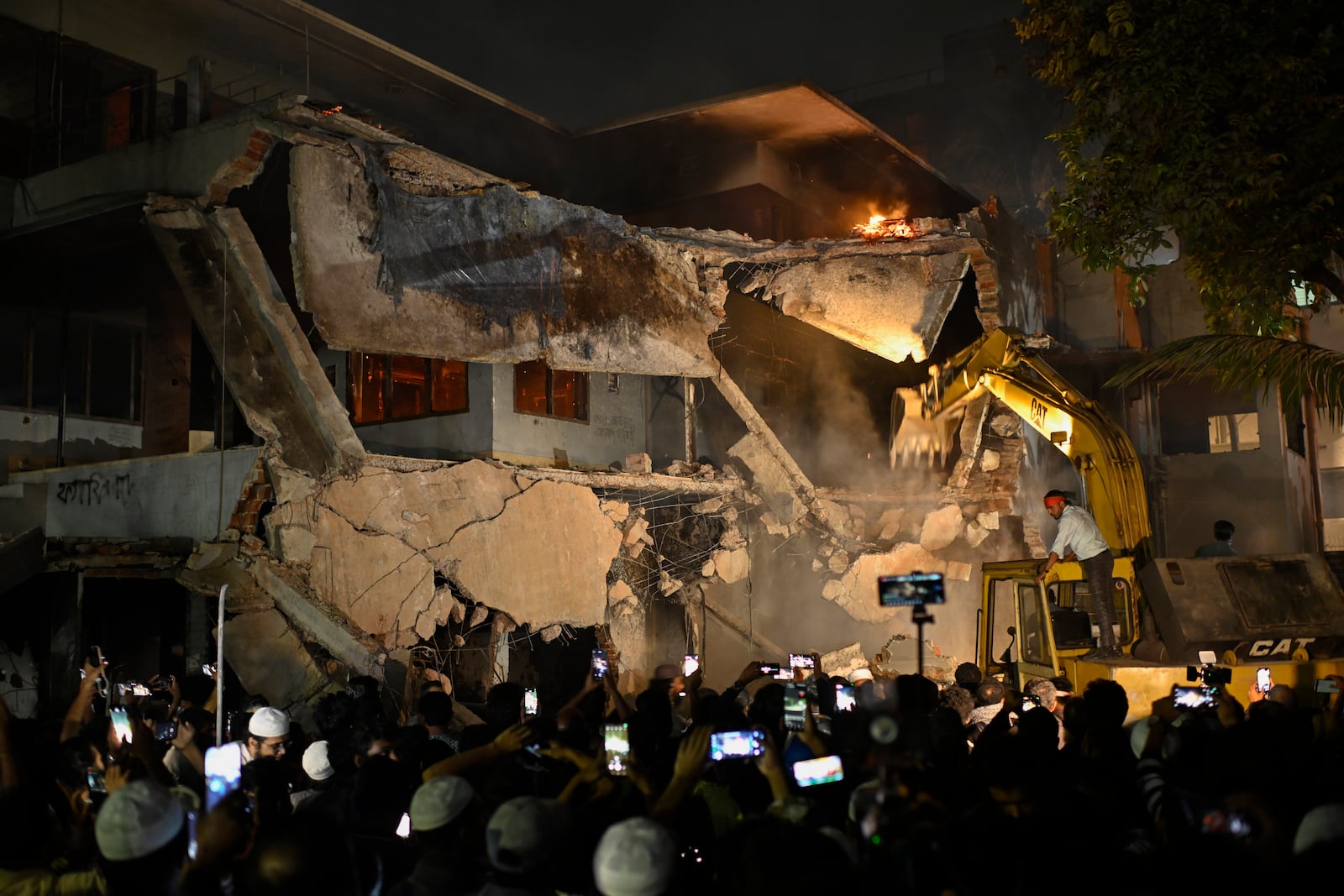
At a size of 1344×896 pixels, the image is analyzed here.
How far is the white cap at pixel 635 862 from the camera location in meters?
3.14

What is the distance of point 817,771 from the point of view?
15.0ft

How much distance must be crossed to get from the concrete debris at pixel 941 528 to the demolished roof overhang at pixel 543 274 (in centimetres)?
285

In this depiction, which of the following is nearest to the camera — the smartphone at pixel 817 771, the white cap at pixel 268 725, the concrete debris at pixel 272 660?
the smartphone at pixel 817 771

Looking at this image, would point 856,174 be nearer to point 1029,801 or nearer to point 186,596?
point 186,596

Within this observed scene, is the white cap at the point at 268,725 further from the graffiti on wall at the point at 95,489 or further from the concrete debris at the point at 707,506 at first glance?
the concrete debris at the point at 707,506

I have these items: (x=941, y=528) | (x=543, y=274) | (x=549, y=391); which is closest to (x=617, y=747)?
(x=543, y=274)

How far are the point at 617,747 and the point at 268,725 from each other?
8.30ft

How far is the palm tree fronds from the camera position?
845 centimetres

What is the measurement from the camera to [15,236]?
14211 mm

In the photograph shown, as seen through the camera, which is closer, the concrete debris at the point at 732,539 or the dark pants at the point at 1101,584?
the dark pants at the point at 1101,584

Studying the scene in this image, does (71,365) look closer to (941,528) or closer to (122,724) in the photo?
(122,724)

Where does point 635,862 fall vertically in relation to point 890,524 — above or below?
below

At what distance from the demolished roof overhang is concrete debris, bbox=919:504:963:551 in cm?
285

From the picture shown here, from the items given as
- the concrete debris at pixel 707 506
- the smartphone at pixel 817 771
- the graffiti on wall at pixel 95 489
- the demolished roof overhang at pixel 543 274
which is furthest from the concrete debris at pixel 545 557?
the smartphone at pixel 817 771
